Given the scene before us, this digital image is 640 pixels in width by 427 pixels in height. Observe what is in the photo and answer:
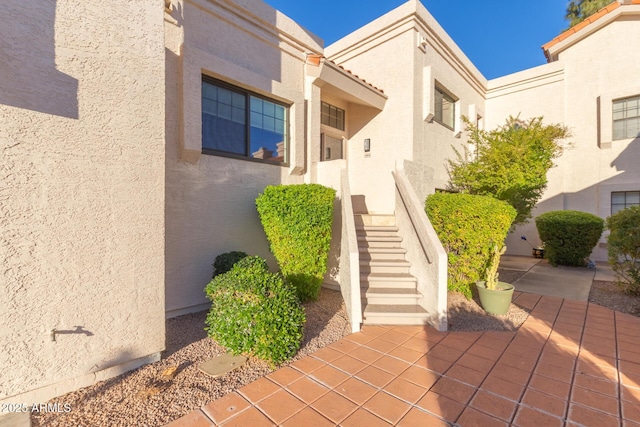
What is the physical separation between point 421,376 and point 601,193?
1210cm

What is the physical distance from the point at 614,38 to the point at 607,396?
1371cm

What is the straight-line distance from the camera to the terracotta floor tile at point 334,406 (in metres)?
2.49

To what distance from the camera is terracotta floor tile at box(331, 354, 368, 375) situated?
3.24 metres

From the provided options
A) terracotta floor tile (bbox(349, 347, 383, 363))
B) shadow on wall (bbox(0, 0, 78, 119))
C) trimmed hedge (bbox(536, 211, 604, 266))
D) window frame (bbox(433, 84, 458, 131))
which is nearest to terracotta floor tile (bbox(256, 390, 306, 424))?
terracotta floor tile (bbox(349, 347, 383, 363))

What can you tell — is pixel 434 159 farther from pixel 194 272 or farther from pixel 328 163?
pixel 194 272

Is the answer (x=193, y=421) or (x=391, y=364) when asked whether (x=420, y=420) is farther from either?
(x=193, y=421)

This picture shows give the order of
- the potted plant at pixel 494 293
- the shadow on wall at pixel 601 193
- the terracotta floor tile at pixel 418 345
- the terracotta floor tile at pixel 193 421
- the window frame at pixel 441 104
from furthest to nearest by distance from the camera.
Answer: the shadow on wall at pixel 601 193, the window frame at pixel 441 104, the potted plant at pixel 494 293, the terracotta floor tile at pixel 418 345, the terracotta floor tile at pixel 193 421

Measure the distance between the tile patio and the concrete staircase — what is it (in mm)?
245

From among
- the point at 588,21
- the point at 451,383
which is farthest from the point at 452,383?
the point at 588,21

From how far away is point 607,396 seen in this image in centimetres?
276

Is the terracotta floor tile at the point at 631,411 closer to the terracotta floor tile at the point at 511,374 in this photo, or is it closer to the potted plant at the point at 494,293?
the terracotta floor tile at the point at 511,374

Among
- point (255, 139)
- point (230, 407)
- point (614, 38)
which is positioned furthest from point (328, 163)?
point (614, 38)

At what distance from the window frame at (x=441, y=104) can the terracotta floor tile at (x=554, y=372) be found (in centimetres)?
735

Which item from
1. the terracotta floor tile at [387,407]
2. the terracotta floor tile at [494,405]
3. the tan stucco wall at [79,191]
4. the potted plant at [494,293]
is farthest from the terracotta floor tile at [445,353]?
the tan stucco wall at [79,191]
